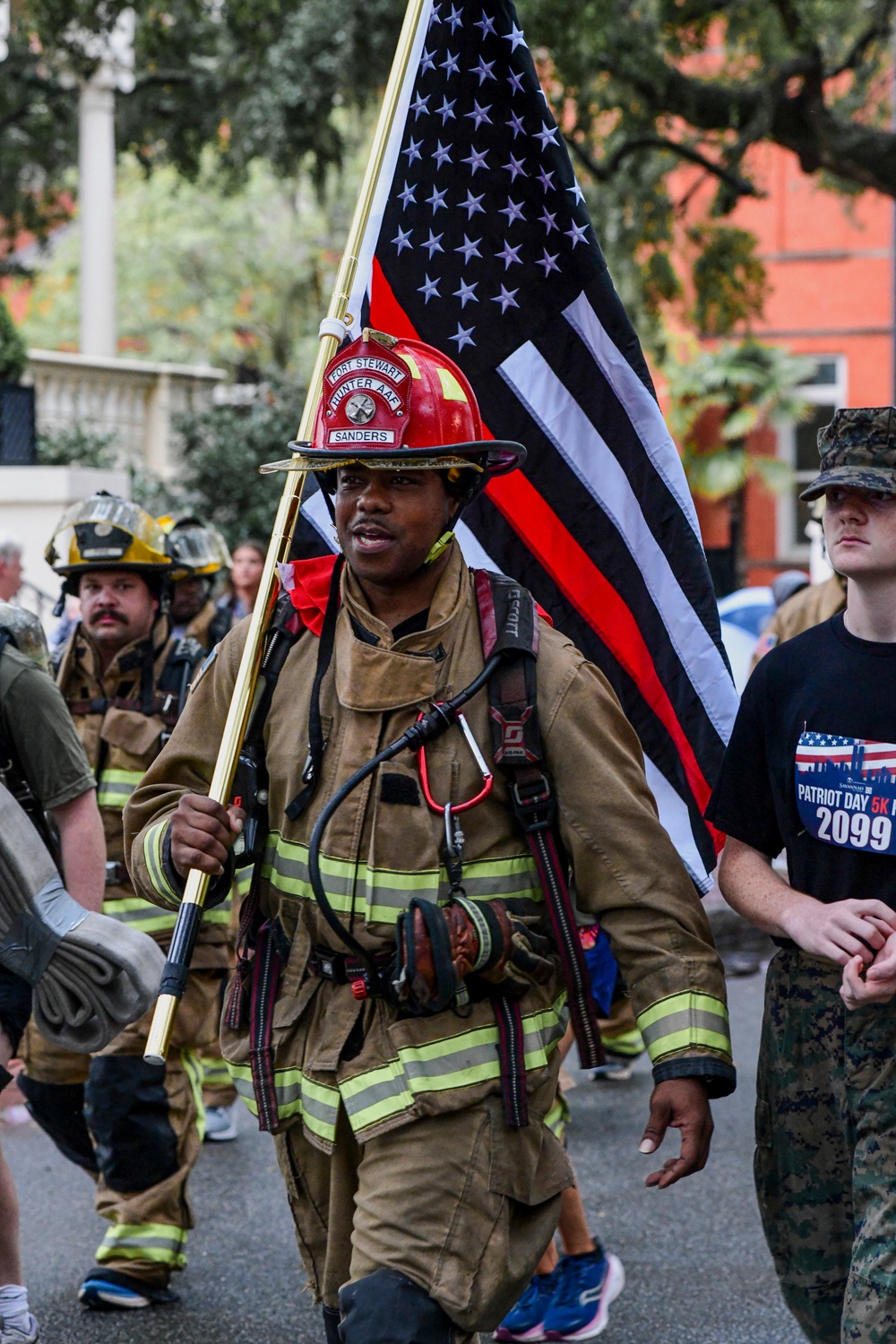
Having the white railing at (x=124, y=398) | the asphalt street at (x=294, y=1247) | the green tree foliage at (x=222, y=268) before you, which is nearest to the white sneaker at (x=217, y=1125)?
the asphalt street at (x=294, y=1247)

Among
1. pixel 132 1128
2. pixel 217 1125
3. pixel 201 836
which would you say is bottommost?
pixel 217 1125

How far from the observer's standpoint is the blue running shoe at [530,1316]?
4.78 metres

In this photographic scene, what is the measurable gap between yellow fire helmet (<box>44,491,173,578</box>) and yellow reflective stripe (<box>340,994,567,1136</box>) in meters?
2.98

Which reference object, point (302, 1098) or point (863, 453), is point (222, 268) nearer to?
point (863, 453)

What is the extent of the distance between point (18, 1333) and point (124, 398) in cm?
1509

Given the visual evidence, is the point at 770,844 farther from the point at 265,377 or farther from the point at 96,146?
the point at 265,377

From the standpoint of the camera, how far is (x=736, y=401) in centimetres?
2922

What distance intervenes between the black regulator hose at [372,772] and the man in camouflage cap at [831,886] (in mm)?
667

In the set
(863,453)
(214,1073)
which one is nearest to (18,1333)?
(214,1073)

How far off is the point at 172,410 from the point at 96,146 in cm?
281

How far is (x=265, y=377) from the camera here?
2098 centimetres

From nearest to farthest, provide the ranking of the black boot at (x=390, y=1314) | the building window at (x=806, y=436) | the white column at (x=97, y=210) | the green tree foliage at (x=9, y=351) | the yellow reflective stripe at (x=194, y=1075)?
the black boot at (x=390, y=1314), the yellow reflective stripe at (x=194, y=1075), the green tree foliage at (x=9, y=351), the white column at (x=97, y=210), the building window at (x=806, y=436)

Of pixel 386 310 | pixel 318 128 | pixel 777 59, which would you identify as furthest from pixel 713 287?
pixel 386 310

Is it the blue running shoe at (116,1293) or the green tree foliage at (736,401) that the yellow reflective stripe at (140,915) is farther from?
the green tree foliage at (736,401)
